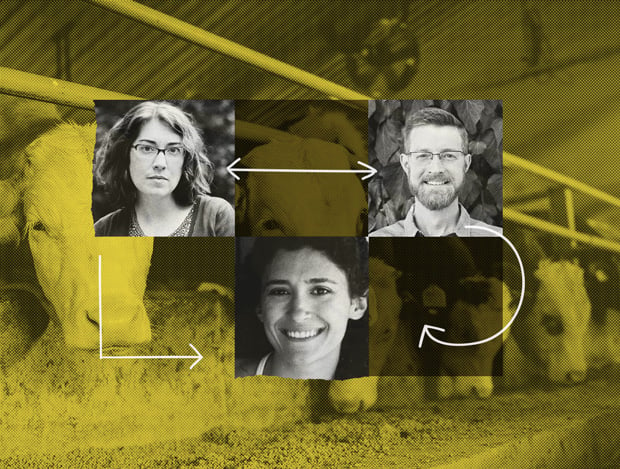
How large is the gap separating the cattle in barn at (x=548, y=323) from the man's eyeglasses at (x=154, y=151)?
31.7 inches

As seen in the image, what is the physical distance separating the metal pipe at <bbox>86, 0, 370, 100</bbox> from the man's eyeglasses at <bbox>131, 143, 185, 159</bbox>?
23cm

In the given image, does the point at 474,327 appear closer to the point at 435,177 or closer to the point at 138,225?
the point at 435,177

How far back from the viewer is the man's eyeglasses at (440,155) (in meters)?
1.33

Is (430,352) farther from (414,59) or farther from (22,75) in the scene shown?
(22,75)

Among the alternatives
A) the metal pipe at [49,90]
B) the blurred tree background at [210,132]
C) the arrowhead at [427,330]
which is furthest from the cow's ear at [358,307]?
the metal pipe at [49,90]

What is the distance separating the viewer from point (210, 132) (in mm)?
1331

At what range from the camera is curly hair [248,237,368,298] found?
1.34 m

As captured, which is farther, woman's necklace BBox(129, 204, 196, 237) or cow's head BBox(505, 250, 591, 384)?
cow's head BBox(505, 250, 591, 384)

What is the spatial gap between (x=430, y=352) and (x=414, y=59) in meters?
0.67

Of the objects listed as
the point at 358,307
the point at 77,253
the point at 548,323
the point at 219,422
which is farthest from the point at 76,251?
the point at 548,323

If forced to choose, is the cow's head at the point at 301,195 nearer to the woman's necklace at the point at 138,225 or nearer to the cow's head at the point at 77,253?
the woman's necklace at the point at 138,225

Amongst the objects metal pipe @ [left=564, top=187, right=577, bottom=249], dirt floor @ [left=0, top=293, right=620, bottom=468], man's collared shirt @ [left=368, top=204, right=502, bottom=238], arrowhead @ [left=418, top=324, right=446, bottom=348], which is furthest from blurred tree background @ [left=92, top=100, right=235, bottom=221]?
metal pipe @ [left=564, top=187, right=577, bottom=249]

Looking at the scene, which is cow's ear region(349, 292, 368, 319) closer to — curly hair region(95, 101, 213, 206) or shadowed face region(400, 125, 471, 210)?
shadowed face region(400, 125, 471, 210)

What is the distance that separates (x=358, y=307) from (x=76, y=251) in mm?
638
